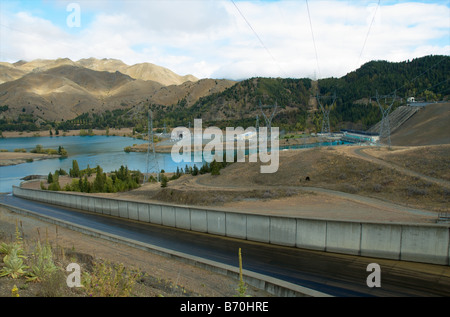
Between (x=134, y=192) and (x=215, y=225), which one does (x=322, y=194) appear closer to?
(x=215, y=225)

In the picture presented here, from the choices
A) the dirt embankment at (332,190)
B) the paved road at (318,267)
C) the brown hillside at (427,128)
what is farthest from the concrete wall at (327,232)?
the brown hillside at (427,128)

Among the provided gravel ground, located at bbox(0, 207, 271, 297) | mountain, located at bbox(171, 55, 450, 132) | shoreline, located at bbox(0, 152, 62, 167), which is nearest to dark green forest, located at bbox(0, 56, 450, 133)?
mountain, located at bbox(171, 55, 450, 132)

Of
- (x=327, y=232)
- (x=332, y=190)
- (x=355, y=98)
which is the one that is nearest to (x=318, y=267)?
(x=327, y=232)

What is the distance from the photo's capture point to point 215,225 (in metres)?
22.5

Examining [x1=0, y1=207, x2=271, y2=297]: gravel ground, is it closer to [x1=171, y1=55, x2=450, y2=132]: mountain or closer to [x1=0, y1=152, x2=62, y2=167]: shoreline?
[x1=0, y1=152, x2=62, y2=167]: shoreline

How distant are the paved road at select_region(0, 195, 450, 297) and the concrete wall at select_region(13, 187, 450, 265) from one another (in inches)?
19.0

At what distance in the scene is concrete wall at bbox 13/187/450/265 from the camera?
53.1 ft

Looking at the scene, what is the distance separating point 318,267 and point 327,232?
259 centimetres

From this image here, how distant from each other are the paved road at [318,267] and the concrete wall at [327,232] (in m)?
0.48

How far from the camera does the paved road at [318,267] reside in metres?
13.8

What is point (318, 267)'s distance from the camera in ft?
53.4

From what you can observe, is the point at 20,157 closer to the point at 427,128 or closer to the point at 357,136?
the point at 357,136
